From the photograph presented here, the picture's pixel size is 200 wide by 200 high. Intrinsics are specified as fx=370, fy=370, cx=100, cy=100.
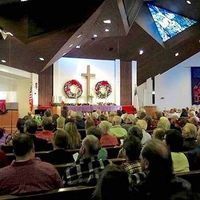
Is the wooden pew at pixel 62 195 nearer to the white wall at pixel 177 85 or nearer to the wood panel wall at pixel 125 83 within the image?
the wood panel wall at pixel 125 83

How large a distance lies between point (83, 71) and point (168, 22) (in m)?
4.30

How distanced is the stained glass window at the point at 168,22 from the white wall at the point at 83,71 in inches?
97.2

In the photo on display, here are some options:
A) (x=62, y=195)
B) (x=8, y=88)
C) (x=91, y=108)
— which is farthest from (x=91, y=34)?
(x=62, y=195)

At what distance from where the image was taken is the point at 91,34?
522 inches

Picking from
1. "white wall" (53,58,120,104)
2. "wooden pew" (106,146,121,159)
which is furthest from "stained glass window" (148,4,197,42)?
"wooden pew" (106,146,121,159)

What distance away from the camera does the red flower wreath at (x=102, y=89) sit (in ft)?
54.7

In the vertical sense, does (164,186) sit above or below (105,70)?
below

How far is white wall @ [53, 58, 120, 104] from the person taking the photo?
52.9 feet

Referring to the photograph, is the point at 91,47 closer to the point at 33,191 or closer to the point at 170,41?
the point at 170,41

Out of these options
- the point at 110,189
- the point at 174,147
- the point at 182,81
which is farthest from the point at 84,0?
the point at 182,81

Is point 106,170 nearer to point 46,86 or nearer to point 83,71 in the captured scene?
point 46,86

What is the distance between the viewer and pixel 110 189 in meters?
1.53

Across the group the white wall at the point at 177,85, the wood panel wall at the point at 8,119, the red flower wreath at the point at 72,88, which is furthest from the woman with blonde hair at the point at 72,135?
the white wall at the point at 177,85

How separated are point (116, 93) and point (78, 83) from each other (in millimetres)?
1905
